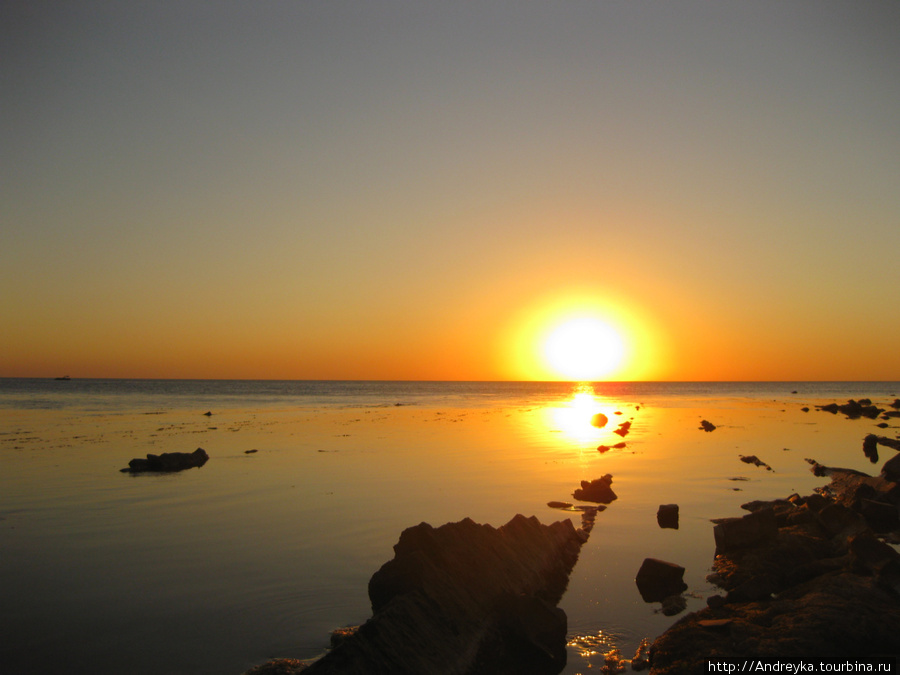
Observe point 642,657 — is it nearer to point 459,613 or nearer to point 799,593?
point 459,613

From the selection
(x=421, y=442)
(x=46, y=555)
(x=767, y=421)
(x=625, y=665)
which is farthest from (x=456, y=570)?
(x=767, y=421)

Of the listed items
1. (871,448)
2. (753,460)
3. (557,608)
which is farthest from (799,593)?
(871,448)

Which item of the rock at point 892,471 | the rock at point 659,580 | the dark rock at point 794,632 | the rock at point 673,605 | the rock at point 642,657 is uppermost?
the rock at point 892,471

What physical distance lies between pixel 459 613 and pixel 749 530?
6.65 m

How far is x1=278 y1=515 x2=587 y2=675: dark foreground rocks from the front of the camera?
20.7ft

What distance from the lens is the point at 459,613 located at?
756cm

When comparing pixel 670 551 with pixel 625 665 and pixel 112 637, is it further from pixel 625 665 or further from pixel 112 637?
pixel 112 637

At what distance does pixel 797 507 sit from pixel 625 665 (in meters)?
8.43

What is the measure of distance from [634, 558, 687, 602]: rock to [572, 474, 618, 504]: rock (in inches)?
258

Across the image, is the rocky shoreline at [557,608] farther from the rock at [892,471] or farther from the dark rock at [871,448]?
the dark rock at [871,448]

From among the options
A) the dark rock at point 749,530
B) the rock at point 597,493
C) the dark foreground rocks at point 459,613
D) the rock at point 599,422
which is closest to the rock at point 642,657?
the dark foreground rocks at point 459,613

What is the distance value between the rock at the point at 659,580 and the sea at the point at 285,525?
0.23 m

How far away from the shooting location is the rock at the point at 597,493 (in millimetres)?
16859

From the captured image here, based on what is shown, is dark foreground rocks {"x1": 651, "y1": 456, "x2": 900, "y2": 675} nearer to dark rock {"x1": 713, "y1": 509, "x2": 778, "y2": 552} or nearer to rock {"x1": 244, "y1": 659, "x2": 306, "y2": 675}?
dark rock {"x1": 713, "y1": 509, "x2": 778, "y2": 552}
